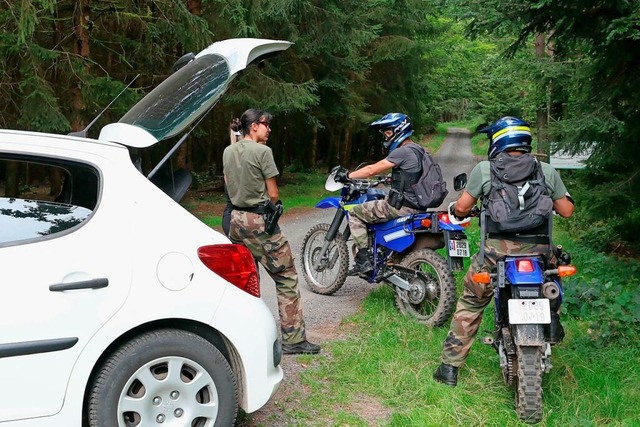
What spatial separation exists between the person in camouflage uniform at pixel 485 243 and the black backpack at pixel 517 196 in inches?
3.5

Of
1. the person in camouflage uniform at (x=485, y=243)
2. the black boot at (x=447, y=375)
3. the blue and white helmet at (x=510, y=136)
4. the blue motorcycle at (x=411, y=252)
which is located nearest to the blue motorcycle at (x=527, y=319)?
the person in camouflage uniform at (x=485, y=243)

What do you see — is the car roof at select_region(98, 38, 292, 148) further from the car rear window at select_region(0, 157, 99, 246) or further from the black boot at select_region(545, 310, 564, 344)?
the black boot at select_region(545, 310, 564, 344)

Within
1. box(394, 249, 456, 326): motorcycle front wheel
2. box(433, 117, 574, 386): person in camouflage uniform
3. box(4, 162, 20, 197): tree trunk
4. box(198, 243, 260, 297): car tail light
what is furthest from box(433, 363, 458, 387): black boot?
box(4, 162, 20, 197): tree trunk

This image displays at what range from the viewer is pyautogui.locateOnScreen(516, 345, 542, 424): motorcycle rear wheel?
3990 millimetres

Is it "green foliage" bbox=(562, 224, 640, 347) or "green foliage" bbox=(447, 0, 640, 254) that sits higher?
"green foliage" bbox=(447, 0, 640, 254)

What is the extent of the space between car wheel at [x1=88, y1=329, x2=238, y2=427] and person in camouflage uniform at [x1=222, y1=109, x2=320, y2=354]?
1.77 metres

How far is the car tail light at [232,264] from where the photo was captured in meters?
3.50

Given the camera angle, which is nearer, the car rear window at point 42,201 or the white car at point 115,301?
the white car at point 115,301

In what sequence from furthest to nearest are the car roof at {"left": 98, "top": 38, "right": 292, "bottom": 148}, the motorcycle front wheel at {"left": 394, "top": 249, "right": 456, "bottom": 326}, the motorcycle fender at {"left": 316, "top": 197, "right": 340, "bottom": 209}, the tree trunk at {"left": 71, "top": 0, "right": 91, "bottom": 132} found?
the tree trunk at {"left": 71, "top": 0, "right": 91, "bottom": 132}
the motorcycle fender at {"left": 316, "top": 197, "right": 340, "bottom": 209}
the motorcycle front wheel at {"left": 394, "top": 249, "right": 456, "bottom": 326}
the car roof at {"left": 98, "top": 38, "right": 292, "bottom": 148}

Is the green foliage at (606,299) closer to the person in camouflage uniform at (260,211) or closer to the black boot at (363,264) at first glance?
the black boot at (363,264)

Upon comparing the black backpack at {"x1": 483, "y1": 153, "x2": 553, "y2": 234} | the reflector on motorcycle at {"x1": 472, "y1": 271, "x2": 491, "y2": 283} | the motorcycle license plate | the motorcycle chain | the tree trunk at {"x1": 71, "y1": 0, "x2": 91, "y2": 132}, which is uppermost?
the tree trunk at {"x1": 71, "y1": 0, "x2": 91, "y2": 132}

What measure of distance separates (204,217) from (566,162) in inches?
338

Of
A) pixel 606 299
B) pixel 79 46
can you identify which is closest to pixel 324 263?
pixel 606 299

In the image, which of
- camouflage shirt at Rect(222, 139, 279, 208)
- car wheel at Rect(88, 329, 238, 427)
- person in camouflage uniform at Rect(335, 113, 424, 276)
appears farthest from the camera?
person in camouflage uniform at Rect(335, 113, 424, 276)
